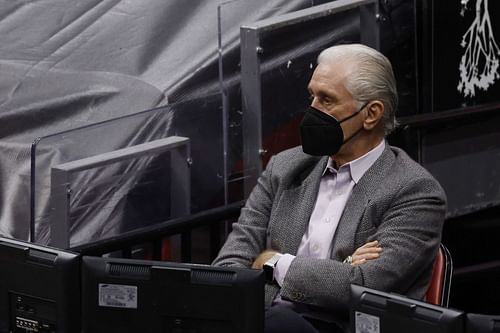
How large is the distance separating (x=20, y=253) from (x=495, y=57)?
3.02 meters

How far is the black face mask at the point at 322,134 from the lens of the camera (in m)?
3.97

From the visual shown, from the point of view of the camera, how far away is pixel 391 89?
4.02 meters

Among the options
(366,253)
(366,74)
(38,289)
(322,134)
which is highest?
(366,74)

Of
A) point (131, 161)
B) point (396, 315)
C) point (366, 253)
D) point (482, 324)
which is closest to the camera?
point (482, 324)

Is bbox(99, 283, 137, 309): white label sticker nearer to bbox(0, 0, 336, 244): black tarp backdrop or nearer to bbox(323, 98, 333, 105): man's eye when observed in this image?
bbox(323, 98, 333, 105): man's eye

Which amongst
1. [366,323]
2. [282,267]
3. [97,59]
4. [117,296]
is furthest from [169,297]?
[97,59]

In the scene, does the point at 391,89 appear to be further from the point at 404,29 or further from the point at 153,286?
the point at 404,29

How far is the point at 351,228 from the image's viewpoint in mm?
3910

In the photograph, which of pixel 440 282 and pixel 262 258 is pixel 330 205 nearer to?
pixel 262 258

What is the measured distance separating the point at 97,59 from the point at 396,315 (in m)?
2.45

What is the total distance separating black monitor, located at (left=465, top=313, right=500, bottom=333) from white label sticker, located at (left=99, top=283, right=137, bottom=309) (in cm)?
81

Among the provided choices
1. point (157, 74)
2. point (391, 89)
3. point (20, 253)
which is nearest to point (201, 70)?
point (157, 74)

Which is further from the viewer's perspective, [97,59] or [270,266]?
[97,59]

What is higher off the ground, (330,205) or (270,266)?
(330,205)
